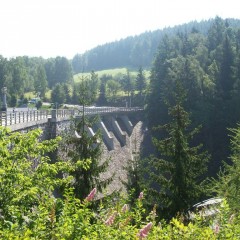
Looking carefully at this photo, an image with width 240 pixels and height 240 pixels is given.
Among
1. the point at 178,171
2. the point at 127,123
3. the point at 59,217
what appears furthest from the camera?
the point at 127,123

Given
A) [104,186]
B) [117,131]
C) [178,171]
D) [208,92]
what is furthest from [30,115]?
[208,92]

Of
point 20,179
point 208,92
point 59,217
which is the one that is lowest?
point 59,217

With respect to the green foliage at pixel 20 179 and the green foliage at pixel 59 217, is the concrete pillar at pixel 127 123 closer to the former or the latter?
the green foliage at pixel 59 217

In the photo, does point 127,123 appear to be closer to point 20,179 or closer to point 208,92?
point 208,92

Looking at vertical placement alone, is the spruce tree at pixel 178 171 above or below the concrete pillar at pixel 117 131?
above

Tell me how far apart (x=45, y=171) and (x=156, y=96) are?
62950 mm

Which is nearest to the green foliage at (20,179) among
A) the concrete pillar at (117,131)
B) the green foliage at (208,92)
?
the green foliage at (208,92)

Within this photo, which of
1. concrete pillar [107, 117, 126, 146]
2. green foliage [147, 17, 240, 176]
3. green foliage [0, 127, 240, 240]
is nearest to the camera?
green foliage [0, 127, 240, 240]

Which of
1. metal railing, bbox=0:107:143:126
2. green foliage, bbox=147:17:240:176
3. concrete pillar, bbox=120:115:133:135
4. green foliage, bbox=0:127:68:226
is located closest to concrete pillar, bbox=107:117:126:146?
metal railing, bbox=0:107:143:126

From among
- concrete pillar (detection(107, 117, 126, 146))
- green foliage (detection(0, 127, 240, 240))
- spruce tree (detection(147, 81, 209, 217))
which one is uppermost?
green foliage (detection(0, 127, 240, 240))

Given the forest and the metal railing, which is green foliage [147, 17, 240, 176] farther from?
the metal railing

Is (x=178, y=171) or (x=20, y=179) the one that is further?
(x=178, y=171)

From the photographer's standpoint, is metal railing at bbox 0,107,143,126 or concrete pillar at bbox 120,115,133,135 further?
concrete pillar at bbox 120,115,133,135

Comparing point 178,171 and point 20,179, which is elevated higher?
point 20,179
